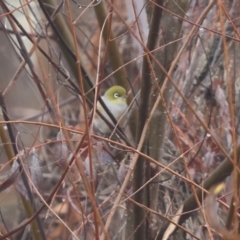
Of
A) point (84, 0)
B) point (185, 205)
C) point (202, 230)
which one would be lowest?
point (202, 230)

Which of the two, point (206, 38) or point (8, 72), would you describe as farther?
point (8, 72)

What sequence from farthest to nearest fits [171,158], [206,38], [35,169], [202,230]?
1. [206,38]
2. [171,158]
3. [202,230]
4. [35,169]

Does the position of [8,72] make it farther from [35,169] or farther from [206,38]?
[35,169]

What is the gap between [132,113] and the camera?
1633 millimetres

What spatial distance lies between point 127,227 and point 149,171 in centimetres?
17

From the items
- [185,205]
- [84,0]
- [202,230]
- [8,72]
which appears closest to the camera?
[185,205]

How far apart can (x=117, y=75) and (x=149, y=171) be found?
60 cm

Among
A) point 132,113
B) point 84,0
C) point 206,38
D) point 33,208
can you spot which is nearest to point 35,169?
point 33,208

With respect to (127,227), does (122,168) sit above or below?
above

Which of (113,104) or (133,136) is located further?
(113,104)

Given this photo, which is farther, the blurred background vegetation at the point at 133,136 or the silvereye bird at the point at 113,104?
the silvereye bird at the point at 113,104

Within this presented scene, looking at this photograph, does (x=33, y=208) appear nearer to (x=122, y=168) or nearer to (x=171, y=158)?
(x=122, y=168)

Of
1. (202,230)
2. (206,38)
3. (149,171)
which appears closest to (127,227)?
(149,171)

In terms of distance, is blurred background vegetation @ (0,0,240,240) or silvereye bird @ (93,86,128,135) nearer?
blurred background vegetation @ (0,0,240,240)
